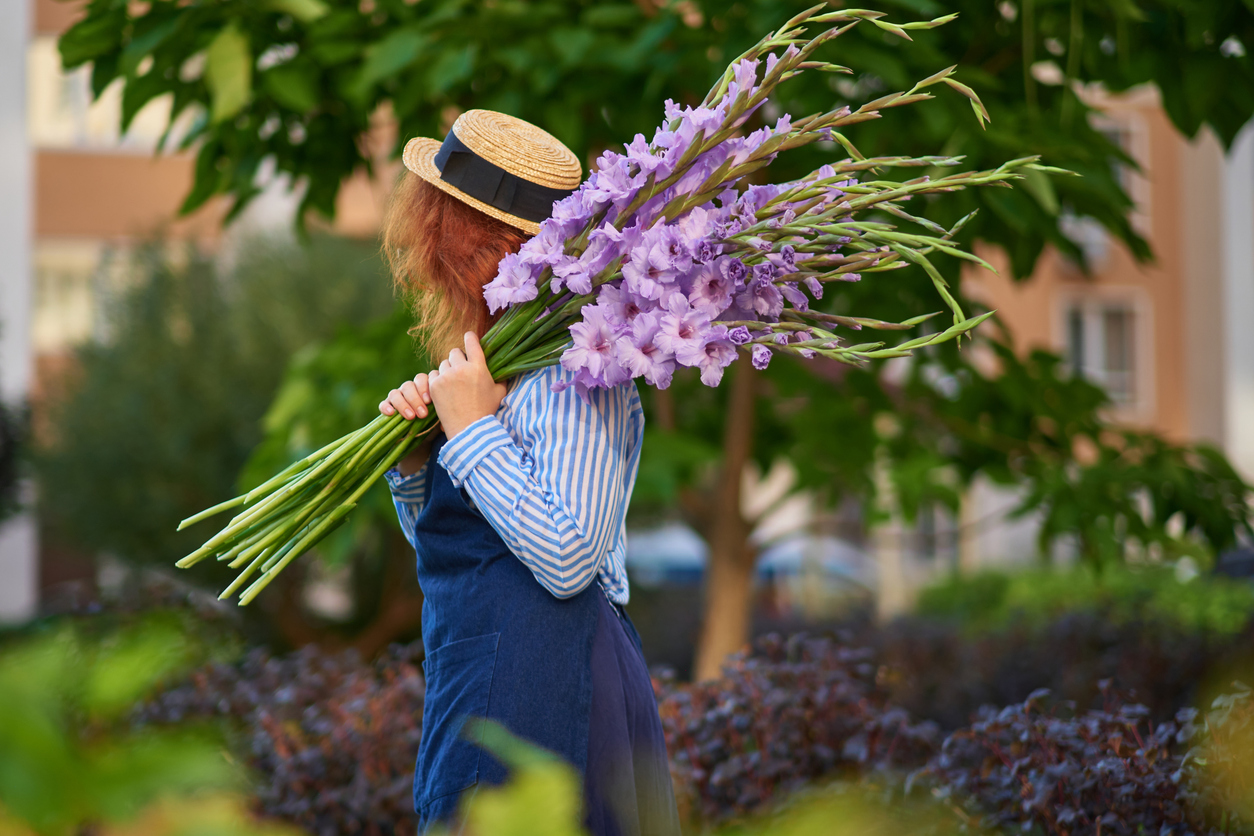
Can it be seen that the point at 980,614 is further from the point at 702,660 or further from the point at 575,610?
the point at 575,610

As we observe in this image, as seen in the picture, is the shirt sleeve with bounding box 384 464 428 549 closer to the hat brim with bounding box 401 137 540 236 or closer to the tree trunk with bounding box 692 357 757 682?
the hat brim with bounding box 401 137 540 236

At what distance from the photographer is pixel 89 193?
1570 cm

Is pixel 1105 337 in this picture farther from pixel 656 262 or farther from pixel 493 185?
pixel 656 262

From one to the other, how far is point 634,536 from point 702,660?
7705 millimetres

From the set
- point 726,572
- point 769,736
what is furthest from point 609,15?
point 726,572

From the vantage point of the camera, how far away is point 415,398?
158cm

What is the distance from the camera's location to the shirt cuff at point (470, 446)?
146 centimetres

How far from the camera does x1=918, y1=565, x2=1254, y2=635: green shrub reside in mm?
6660

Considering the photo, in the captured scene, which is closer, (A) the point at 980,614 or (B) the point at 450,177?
(B) the point at 450,177

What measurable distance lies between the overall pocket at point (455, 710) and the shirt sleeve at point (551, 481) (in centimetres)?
15

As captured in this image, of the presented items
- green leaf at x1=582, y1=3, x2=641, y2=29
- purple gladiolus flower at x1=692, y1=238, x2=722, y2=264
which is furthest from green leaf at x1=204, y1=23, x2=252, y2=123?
purple gladiolus flower at x1=692, y1=238, x2=722, y2=264

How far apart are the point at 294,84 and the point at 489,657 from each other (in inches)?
69.7

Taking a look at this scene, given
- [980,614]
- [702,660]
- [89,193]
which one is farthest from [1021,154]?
[89,193]

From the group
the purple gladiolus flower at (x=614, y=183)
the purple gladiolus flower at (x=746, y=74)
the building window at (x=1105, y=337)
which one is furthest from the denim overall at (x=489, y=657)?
the building window at (x=1105, y=337)
